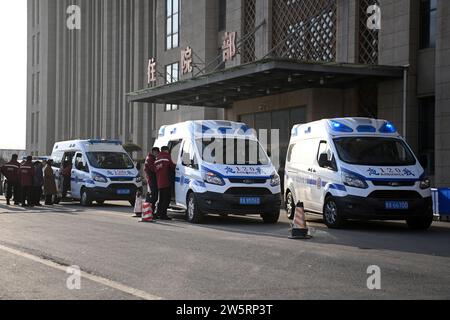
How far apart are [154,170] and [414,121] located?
1087 centimetres

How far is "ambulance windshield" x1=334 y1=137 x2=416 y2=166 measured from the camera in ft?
46.0

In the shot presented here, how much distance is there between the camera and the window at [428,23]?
72.8ft

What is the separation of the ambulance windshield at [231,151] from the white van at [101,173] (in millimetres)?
6773

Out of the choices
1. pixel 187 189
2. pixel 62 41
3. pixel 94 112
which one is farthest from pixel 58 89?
pixel 187 189

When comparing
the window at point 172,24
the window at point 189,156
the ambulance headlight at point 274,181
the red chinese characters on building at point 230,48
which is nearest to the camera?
the ambulance headlight at point 274,181

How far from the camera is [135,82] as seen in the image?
5084cm

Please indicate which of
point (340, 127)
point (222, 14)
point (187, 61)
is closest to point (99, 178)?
point (340, 127)

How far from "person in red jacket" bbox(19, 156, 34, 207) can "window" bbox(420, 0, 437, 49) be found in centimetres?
1403

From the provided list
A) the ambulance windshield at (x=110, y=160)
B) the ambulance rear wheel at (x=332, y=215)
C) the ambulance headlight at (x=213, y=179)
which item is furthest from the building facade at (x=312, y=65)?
the ambulance rear wheel at (x=332, y=215)

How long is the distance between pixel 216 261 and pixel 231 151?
672cm

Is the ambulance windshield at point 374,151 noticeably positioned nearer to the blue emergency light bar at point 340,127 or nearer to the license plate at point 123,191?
the blue emergency light bar at point 340,127

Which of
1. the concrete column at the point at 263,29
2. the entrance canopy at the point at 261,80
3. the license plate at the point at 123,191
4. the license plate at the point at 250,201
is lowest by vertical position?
the license plate at the point at 123,191

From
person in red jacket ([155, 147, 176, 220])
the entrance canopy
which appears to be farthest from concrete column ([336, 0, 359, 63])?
person in red jacket ([155, 147, 176, 220])

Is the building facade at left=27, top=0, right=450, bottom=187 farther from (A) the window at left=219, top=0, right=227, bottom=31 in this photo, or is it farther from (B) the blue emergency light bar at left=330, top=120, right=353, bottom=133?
(B) the blue emergency light bar at left=330, top=120, right=353, bottom=133
